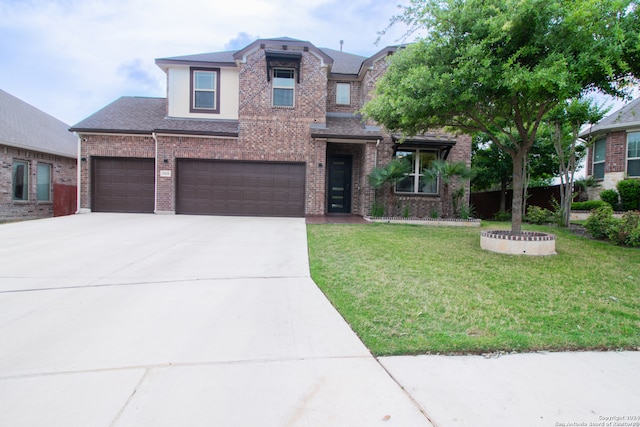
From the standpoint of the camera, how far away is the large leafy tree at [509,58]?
17.5 feet

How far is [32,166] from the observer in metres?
14.3

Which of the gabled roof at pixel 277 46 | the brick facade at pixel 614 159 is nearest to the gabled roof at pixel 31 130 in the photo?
the gabled roof at pixel 277 46

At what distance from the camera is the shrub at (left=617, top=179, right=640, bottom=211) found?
42.4ft

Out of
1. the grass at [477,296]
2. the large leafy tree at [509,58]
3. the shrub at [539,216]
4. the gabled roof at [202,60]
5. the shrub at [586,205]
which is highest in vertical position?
the gabled roof at [202,60]

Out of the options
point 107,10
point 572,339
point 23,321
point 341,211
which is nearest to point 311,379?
point 572,339

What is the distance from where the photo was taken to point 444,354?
282 centimetres

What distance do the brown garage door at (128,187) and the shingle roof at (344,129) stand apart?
21.2ft

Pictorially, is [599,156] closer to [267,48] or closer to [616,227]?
[616,227]

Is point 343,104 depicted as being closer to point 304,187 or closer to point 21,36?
point 304,187

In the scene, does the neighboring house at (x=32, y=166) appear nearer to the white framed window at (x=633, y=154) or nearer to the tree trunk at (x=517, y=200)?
the tree trunk at (x=517, y=200)

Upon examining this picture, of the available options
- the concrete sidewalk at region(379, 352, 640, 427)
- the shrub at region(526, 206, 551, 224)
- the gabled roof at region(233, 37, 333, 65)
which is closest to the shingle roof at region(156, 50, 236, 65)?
the gabled roof at region(233, 37, 333, 65)

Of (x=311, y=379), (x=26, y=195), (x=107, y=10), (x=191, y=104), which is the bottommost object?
(x=311, y=379)

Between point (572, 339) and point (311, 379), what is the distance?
2388 mm

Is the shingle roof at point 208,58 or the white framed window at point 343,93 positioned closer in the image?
the shingle roof at point 208,58
